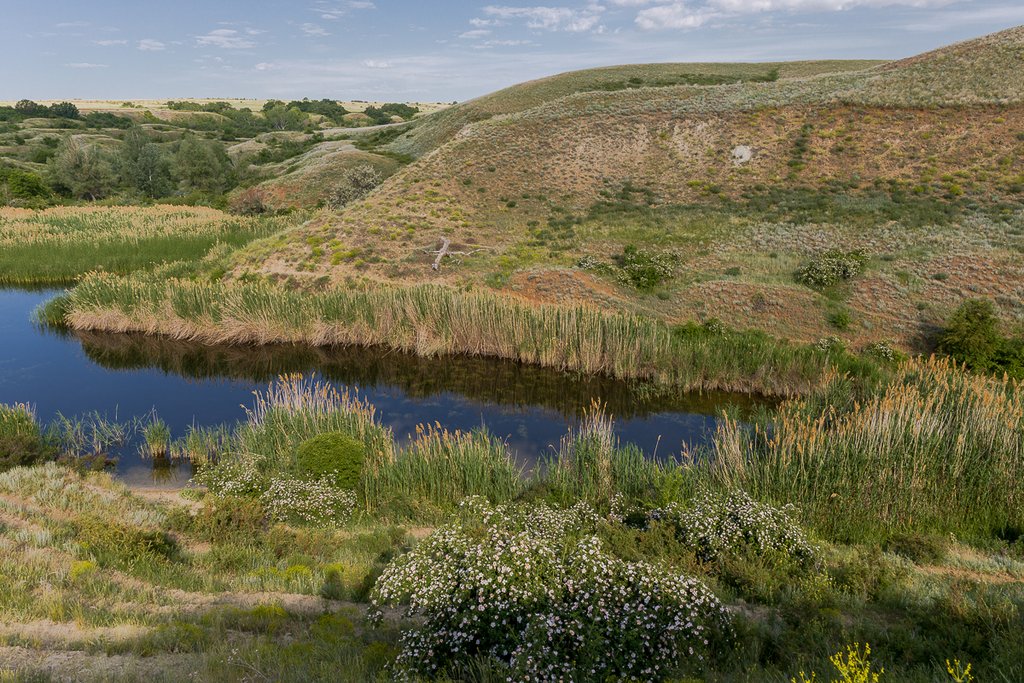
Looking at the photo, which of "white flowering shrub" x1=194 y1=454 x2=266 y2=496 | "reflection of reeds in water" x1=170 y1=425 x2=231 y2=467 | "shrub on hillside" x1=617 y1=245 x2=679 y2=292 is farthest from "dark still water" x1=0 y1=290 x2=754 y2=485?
"shrub on hillside" x1=617 y1=245 x2=679 y2=292

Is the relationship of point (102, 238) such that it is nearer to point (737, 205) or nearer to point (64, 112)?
point (737, 205)

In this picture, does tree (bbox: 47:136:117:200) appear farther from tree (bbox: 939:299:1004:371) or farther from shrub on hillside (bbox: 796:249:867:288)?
tree (bbox: 939:299:1004:371)

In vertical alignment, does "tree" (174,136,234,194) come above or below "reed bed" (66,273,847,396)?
above

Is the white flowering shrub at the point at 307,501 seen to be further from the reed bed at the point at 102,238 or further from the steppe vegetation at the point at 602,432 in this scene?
the reed bed at the point at 102,238

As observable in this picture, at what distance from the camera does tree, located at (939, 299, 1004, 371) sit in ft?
59.1

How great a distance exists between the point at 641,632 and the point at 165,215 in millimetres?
52228

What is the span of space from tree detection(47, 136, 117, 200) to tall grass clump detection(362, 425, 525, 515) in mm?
70343

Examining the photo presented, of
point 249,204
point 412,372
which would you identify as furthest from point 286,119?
point 412,372

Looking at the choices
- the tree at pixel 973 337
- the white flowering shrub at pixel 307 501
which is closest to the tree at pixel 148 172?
the white flowering shrub at pixel 307 501

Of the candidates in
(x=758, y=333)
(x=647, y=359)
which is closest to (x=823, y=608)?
(x=647, y=359)

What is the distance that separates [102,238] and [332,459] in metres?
33.6

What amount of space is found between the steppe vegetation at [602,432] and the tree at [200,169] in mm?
23194

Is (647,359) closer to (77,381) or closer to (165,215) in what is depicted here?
(77,381)

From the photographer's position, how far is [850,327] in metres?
21.2
